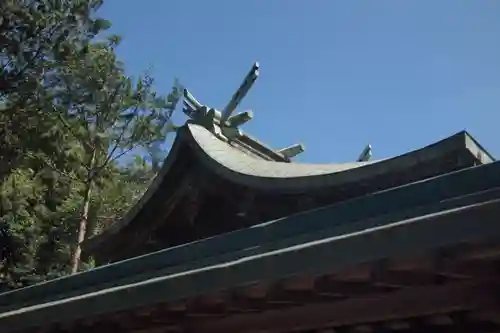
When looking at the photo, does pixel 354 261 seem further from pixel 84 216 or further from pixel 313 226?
pixel 84 216

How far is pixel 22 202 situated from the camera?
19453mm

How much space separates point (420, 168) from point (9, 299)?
4552mm

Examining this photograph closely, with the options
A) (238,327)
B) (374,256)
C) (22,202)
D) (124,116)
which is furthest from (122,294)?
(124,116)

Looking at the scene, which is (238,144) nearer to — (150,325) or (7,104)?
(150,325)

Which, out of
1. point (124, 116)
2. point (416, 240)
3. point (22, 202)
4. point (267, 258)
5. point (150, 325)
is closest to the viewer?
point (416, 240)

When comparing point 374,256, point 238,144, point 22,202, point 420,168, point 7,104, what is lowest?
point 374,256

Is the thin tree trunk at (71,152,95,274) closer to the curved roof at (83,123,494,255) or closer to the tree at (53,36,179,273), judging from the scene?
the tree at (53,36,179,273)

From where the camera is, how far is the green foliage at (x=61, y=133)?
17625mm

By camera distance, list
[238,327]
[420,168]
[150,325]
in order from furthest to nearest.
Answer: [420,168]
[150,325]
[238,327]

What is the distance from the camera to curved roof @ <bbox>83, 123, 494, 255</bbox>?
5.07 metres

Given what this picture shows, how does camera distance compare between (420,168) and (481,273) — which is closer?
(481,273)

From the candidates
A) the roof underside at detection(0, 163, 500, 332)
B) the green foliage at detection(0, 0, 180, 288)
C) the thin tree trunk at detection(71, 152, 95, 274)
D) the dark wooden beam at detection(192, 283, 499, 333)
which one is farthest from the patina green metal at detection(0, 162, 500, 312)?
the thin tree trunk at detection(71, 152, 95, 274)

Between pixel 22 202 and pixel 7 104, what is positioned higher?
pixel 7 104

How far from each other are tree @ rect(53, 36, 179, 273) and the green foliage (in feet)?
0.12
